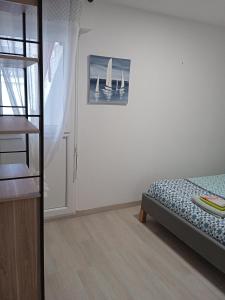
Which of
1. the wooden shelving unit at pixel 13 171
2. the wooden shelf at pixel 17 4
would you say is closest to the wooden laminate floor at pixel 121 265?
the wooden shelving unit at pixel 13 171

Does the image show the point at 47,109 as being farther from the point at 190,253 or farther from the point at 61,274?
the point at 190,253

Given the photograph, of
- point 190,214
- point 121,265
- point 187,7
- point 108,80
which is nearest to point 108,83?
point 108,80

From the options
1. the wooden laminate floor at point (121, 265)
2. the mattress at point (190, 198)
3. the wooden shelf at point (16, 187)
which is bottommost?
the wooden laminate floor at point (121, 265)

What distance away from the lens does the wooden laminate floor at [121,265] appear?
1.99 m

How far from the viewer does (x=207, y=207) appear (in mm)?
2340

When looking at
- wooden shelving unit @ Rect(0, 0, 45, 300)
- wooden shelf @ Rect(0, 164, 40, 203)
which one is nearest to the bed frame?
wooden shelving unit @ Rect(0, 0, 45, 300)

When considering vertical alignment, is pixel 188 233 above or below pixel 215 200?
below

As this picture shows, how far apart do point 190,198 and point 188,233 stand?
369mm

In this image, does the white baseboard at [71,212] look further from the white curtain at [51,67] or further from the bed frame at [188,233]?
the white curtain at [51,67]

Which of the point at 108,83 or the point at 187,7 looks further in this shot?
the point at 108,83

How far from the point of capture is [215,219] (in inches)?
87.6

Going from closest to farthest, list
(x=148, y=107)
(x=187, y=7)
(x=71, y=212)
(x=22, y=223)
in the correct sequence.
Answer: (x=22, y=223) → (x=187, y=7) → (x=71, y=212) → (x=148, y=107)

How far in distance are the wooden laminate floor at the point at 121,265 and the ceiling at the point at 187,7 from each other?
2.44m

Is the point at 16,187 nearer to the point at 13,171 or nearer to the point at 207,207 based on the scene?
the point at 13,171
